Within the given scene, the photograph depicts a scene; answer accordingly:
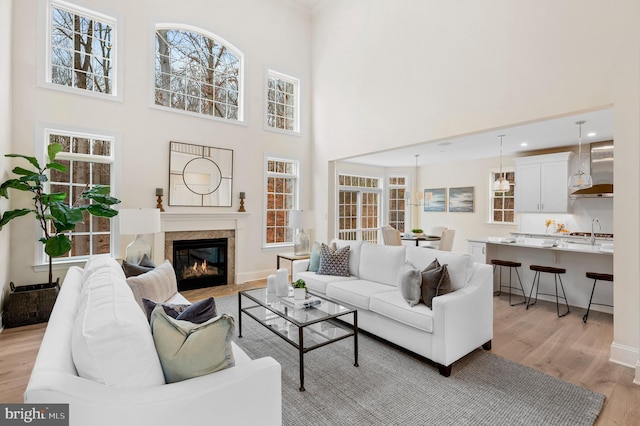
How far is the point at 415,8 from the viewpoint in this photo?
4801 mm

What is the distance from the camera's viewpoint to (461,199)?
8211 millimetres

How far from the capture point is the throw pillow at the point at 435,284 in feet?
9.30

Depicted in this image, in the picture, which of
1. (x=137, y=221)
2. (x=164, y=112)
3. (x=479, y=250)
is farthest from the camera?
(x=479, y=250)

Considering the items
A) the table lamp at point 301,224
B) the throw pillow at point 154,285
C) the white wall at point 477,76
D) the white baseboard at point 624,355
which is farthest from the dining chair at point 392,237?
the throw pillow at point 154,285

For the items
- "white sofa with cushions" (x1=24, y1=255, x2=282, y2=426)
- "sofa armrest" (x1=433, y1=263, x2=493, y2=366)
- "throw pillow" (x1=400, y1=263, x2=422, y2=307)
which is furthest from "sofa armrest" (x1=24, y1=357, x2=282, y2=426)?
"throw pillow" (x1=400, y1=263, x2=422, y2=307)

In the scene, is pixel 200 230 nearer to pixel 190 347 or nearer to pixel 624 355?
pixel 190 347

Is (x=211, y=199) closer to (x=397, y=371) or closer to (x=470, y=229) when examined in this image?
(x=397, y=371)

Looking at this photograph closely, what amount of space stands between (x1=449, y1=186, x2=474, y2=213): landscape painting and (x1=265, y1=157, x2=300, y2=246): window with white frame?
4.42 metres

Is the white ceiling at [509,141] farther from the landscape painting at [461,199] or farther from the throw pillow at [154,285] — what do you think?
the throw pillow at [154,285]

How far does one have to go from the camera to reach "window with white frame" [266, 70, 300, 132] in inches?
252

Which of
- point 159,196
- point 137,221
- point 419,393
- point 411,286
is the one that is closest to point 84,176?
point 159,196

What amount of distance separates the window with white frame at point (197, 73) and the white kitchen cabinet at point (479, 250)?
471 cm

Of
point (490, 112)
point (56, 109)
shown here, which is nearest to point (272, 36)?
point (56, 109)

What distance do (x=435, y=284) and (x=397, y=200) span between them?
650 cm
